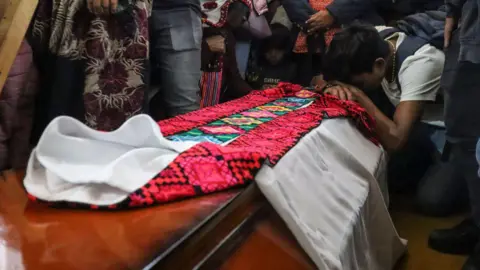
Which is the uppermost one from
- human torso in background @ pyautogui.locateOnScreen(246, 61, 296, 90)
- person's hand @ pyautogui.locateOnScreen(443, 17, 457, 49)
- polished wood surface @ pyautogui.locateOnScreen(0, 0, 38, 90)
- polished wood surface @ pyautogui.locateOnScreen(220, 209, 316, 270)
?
polished wood surface @ pyautogui.locateOnScreen(0, 0, 38, 90)

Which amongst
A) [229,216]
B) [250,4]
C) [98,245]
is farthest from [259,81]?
[98,245]

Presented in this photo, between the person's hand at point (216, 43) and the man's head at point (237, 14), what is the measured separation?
0.12 m

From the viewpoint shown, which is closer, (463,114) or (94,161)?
(94,161)

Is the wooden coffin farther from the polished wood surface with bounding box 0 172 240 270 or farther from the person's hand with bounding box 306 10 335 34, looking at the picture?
the person's hand with bounding box 306 10 335 34

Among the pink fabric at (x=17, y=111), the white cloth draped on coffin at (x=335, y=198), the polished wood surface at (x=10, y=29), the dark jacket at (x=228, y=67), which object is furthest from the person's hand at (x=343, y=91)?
the polished wood surface at (x=10, y=29)

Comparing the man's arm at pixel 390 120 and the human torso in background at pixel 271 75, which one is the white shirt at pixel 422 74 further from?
the human torso in background at pixel 271 75

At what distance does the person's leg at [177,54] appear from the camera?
1.59 meters

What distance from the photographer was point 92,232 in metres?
0.63

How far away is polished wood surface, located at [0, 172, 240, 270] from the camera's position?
1.85 feet

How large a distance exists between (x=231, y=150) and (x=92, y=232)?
0.27m

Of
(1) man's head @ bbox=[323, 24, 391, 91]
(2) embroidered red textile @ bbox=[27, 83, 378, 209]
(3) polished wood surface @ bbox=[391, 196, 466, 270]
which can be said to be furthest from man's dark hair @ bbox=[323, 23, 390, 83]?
(3) polished wood surface @ bbox=[391, 196, 466, 270]

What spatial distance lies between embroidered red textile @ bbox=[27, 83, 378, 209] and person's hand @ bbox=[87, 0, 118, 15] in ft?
0.98

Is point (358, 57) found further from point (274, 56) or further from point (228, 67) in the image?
point (274, 56)

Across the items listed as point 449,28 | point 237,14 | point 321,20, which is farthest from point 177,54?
point 321,20
